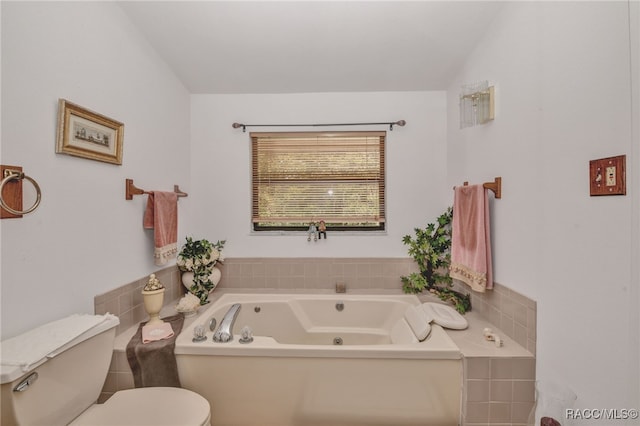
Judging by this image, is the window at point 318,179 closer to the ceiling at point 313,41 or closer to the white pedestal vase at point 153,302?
the ceiling at point 313,41

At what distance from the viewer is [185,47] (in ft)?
6.17

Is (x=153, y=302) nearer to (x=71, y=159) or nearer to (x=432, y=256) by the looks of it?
→ (x=71, y=159)

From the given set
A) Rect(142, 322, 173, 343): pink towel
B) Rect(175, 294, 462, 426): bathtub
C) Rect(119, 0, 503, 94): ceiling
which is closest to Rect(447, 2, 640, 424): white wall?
Rect(119, 0, 503, 94): ceiling

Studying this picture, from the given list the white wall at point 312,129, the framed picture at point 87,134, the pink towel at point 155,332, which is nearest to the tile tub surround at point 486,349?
the pink towel at point 155,332

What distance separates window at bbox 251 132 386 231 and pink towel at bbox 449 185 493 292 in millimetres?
718

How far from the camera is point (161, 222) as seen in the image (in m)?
1.86

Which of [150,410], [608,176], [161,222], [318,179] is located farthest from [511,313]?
[161,222]

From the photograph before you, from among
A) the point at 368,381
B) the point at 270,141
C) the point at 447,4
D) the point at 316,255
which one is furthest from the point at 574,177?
the point at 270,141

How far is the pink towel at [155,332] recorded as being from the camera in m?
1.51

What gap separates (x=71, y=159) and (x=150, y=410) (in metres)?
1.18

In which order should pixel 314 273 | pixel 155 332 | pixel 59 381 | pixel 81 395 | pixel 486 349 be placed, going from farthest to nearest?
pixel 314 273 < pixel 155 332 < pixel 486 349 < pixel 81 395 < pixel 59 381

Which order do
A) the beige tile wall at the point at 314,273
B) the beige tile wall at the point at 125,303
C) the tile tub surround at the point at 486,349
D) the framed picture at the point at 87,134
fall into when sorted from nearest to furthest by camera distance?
the framed picture at the point at 87,134
the tile tub surround at the point at 486,349
the beige tile wall at the point at 125,303
the beige tile wall at the point at 314,273

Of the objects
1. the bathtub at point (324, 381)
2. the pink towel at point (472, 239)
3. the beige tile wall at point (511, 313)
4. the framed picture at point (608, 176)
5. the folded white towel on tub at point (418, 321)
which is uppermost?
the framed picture at point (608, 176)

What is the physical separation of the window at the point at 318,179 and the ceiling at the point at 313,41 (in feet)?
1.56
